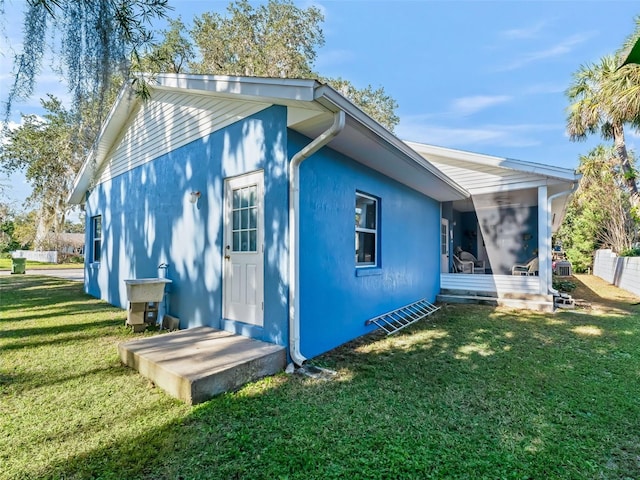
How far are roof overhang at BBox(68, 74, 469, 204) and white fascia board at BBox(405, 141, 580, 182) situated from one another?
1554mm

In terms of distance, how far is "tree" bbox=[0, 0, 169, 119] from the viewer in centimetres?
213

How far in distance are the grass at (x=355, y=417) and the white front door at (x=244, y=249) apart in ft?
4.03

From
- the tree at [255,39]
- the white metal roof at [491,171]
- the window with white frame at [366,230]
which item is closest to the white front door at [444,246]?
the white metal roof at [491,171]

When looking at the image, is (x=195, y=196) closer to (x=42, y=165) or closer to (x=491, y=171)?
(x=491, y=171)

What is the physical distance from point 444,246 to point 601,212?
1192 centimetres

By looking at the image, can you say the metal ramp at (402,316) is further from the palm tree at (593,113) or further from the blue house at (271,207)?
the palm tree at (593,113)

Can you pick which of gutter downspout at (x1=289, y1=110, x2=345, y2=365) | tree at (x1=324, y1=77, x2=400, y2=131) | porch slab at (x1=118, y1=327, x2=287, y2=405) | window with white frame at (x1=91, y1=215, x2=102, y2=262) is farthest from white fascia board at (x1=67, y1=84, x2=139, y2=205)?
tree at (x1=324, y1=77, x2=400, y2=131)

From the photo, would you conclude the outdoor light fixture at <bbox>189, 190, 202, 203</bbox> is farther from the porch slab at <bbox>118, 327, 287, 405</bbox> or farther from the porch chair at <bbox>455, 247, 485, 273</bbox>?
the porch chair at <bbox>455, 247, 485, 273</bbox>

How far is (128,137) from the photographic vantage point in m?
7.23

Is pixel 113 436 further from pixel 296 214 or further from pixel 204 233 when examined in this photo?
pixel 204 233

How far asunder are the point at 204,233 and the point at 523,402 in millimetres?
4521

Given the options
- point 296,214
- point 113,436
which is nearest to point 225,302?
point 296,214

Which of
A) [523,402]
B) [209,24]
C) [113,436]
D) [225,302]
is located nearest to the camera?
[113,436]

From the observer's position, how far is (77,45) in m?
2.21
